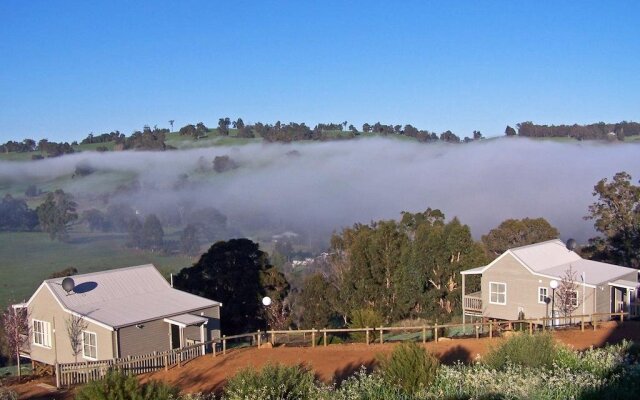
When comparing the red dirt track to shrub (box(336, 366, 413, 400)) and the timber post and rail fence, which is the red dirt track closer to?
the timber post and rail fence

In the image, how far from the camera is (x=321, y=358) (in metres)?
19.6

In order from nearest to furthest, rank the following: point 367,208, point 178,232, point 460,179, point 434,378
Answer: point 434,378, point 178,232, point 367,208, point 460,179

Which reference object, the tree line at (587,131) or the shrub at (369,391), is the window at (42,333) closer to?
the shrub at (369,391)

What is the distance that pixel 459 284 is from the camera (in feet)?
117

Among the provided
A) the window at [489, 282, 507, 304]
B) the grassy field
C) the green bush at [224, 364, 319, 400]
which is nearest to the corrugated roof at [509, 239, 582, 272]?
the window at [489, 282, 507, 304]

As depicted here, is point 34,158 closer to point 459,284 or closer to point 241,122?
point 241,122

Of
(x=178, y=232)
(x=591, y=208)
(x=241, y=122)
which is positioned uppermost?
(x=241, y=122)

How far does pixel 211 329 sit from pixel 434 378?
15.8m

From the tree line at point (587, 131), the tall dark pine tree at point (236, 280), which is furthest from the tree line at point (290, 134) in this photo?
the tall dark pine tree at point (236, 280)

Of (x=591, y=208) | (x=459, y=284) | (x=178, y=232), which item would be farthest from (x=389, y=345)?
(x=178, y=232)

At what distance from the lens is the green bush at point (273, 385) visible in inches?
412

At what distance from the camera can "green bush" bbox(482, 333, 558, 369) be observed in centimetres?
1284

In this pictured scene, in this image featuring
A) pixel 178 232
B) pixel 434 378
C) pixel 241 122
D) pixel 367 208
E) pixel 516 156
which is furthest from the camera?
pixel 241 122

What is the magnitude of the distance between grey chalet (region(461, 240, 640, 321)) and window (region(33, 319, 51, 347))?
17.9 m
